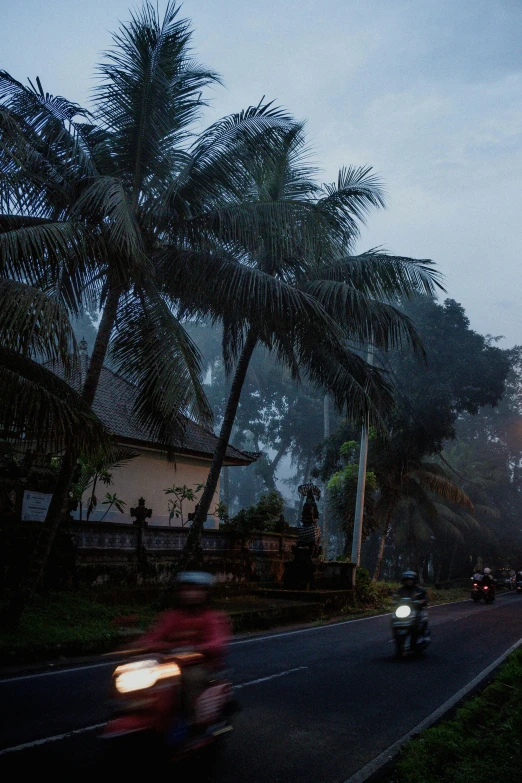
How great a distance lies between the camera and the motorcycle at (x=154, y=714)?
4.78 meters

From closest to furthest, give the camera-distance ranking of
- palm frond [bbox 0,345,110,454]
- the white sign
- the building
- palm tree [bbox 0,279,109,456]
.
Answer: palm tree [bbox 0,279,109,456] → palm frond [bbox 0,345,110,454] → the white sign → the building

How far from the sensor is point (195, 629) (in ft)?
18.5

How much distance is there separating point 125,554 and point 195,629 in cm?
1127

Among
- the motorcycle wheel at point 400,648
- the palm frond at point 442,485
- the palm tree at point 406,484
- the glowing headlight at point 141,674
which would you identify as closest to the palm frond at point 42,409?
the glowing headlight at point 141,674

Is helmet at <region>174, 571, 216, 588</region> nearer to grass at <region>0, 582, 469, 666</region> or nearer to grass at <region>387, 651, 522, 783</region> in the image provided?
grass at <region>387, 651, 522, 783</region>

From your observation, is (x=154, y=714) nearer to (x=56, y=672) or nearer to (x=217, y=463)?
(x=56, y=672)

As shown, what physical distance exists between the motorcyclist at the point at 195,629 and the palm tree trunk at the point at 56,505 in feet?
18.3

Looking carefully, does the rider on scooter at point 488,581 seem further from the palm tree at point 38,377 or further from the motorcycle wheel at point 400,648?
the palm tree at point 38,377

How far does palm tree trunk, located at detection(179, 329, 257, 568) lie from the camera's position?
15945mm

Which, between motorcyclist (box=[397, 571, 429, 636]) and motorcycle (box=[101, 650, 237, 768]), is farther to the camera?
motorcyclist (box=[397, 571, 429, 636])

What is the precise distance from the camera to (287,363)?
17.1 metres

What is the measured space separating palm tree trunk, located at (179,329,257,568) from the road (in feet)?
10.9

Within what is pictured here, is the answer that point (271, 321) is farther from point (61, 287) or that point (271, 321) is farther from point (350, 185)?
point (350, 185)

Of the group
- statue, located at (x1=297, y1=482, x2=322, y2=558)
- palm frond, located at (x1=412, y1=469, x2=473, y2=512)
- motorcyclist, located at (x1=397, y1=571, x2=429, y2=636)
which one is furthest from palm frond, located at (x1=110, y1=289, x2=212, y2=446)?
palm frond, located at (x1=412, y1=469, x2=473, y2=512)
